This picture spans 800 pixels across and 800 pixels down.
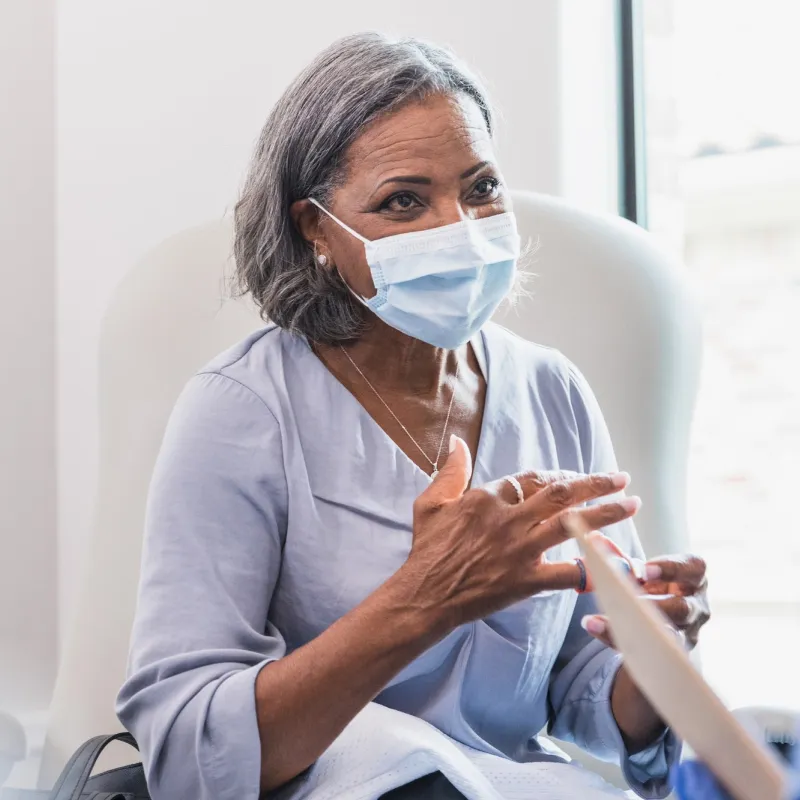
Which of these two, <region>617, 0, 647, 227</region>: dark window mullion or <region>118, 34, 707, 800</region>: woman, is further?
<region>617, 0, 647, 227</region>: dark window mullion

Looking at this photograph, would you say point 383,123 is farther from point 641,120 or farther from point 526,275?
point 641,120

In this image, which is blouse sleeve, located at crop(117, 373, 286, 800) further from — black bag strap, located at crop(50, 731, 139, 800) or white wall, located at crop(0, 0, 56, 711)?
white wall, located at crop(0, 0, 56, 711)

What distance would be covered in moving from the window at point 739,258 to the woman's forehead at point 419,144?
3.02 ft

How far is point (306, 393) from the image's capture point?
3.42 ft

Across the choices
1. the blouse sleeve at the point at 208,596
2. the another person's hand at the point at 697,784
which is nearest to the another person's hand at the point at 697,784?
the another person's hand at the point at 697,784

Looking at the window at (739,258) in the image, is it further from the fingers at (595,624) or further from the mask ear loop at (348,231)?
the fingers at (595,624)

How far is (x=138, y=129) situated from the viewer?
1.74m

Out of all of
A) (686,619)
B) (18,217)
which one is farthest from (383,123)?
(18,217)

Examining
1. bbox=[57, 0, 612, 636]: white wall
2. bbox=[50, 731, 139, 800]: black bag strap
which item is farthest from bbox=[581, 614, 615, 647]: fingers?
bbox=[57, 0, 612, 636]: white wall

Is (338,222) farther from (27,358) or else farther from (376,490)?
(27,358)

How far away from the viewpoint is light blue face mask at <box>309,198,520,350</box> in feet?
3.30

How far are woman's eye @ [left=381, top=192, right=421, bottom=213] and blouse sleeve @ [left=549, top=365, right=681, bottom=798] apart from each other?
0.30 metres

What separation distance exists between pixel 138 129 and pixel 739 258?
1235 mm

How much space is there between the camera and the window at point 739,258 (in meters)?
1.95
